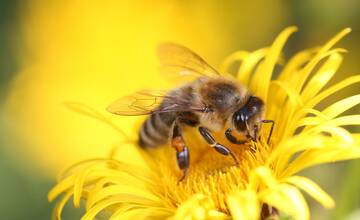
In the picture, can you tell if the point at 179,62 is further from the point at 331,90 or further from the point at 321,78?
the point at 331,90

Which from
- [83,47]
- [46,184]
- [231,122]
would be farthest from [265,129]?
[83,47]

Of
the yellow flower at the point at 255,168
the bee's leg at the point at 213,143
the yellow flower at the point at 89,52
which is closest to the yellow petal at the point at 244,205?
the yellow flower at the point at 255,168

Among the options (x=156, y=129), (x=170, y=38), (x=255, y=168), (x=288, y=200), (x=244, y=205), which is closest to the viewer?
(x=288, y=200)

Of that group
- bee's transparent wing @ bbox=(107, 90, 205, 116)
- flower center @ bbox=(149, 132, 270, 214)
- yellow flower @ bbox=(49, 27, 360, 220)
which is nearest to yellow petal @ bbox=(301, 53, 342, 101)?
yellow flower @ bbox=(49, 27, 360, 220)

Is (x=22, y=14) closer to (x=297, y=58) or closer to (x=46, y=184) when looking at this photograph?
(x=46, y=184)

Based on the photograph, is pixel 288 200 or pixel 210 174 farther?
pixel 210 174

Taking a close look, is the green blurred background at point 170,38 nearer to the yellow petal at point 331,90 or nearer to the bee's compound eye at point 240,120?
the bee's compound eye at point 240,120

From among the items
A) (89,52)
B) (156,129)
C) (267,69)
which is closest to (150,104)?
(156,129)
